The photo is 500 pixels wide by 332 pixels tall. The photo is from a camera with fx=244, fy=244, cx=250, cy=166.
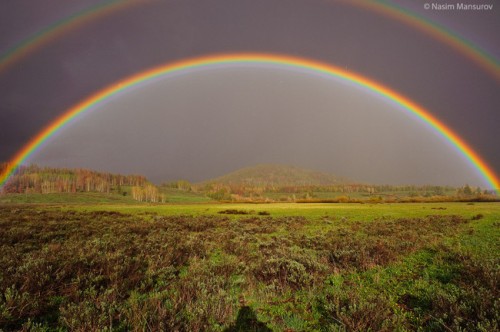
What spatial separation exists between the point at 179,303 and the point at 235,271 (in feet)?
11.7

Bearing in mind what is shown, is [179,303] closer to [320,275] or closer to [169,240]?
[320,275]

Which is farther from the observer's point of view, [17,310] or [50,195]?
[50,195]

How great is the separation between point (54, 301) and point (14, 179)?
874ft

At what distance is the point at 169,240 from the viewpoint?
47.3 feet

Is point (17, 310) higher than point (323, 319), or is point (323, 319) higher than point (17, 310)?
point (17, 310)

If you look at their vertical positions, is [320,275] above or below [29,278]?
below

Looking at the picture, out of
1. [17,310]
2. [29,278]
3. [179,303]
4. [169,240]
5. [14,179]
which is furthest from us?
[14,179]

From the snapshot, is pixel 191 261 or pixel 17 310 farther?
pixel 191 261

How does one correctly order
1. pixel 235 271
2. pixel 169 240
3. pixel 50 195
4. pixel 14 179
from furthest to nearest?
1. pixel 14 179
2. pixel 50 195
3. pixel 169 240
4. pixel 235 271

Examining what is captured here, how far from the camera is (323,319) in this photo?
19.1ft

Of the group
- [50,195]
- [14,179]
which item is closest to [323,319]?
[50,195]

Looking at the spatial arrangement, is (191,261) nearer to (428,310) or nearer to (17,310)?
(17,310)

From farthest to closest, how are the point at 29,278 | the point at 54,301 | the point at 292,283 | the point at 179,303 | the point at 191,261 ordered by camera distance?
the point at 191,261, the point at 292,283, the point at 29,278, the point at 54,301, the point at 179,303

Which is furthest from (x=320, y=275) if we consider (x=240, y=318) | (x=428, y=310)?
(x=240, y=318)
